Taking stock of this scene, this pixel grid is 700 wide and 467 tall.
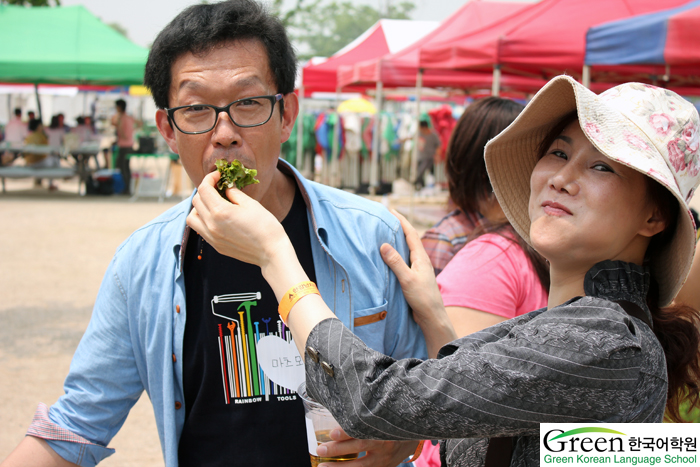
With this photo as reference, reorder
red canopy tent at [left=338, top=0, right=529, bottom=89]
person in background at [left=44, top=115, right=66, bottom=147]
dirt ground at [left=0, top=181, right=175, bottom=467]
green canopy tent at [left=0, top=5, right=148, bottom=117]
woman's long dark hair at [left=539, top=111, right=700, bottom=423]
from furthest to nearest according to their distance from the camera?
person in background at [left=44, top=115, right=66, bottom=147]
green canopy tent at [left=0, top=5, right=148, bottom=117]
red canopy tent at [left=338, top=0, right=529, bottom=89]
dirt ground at [left=0, top=181, right=175, bottom=467]
woman's long dark hair at [left=539, top=111, right=700, bottom=423]

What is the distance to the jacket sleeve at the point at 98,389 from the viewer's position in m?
1.87

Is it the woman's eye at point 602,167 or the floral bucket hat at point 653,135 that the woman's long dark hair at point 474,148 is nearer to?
the floral bucket hat at point 653,135

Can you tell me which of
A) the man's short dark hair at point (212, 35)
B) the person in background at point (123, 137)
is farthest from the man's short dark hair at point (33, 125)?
the man's short dark hair at point (212, 35)

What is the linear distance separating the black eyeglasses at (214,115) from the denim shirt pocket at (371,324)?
2.32 feet

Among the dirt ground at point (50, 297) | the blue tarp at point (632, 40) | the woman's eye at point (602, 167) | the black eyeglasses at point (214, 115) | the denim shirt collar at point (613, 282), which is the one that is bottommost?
the dirt ground at point (50, 297)

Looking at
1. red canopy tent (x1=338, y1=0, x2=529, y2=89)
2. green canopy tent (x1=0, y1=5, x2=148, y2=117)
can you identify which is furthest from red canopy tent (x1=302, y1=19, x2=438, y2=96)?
green canopy tent (x1=0, y1=5, x2=148, y2=117)

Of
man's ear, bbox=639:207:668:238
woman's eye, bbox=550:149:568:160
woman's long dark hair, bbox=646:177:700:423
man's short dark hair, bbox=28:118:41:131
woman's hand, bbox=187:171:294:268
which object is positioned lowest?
man's short dark hair, bbox=28:118:41:131

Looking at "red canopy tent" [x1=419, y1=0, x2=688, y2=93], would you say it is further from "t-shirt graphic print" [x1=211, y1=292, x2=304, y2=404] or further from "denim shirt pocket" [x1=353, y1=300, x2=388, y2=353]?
"t-shirt graphic print" [x1=211, y1=292, x2=304, y2=404]

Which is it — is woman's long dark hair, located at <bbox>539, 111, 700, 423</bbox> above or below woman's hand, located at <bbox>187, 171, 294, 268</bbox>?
below

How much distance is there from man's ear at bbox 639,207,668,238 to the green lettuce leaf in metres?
1.07

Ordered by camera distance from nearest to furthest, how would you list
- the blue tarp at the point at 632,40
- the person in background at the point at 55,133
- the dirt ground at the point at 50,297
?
the dirt ground at the point at 50,297, the blue tarp at the point at 632,40, the person in background at the point at 55,133

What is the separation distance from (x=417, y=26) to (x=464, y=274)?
Result: 1596 centimetres

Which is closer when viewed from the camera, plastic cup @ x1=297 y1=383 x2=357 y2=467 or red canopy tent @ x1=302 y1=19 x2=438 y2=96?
plastic cup @ x1=297 y1=383 x2=357 y2=467

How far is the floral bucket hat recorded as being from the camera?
1350 mm
